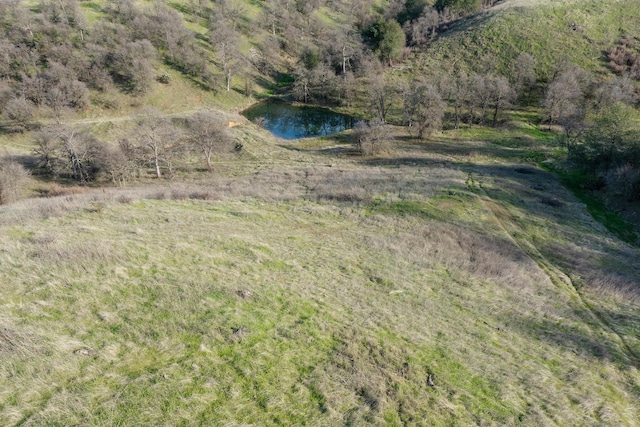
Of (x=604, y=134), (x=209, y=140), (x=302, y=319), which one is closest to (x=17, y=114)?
(x=209, y=140)

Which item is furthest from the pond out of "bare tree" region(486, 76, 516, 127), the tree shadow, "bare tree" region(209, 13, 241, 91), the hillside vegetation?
the tree shadow

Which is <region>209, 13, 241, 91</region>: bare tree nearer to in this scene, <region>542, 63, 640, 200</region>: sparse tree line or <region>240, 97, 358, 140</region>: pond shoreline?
<region>240, 97, 358, 140</region>: pond shoreline

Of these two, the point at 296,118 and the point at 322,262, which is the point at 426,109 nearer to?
the point at 296,118

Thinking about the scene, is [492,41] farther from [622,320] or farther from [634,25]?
[622,320]

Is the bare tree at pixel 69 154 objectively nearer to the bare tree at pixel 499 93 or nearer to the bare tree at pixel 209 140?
the bare tree at pixel 209 140

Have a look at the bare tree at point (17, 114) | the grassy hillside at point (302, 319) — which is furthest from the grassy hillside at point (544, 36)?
the bare tree at point (17, 114)

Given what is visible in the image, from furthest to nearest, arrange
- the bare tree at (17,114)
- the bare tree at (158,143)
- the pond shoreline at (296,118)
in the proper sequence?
the pond shoreline at (296,118) < the bare tree at (17,114) < the bare tree at (158,143)

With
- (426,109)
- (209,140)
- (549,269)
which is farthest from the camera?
(426,109)
